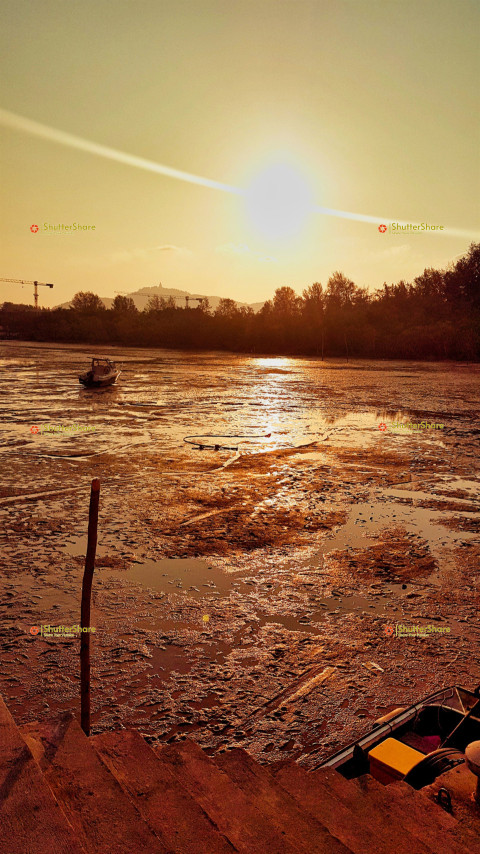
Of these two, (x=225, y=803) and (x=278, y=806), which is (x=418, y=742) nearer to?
(x=278, y=806)

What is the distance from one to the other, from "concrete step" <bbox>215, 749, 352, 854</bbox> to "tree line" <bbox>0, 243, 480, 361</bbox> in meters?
79.7

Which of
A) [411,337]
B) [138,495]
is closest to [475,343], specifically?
[411,337]

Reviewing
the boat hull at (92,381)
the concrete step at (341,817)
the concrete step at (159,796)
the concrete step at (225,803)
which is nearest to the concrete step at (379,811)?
the concrete step at (341,817)

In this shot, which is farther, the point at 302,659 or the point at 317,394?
the point at 317,394

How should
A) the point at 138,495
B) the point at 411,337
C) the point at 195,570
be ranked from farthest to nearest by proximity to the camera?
1. the point at 411,337
2. the point at 138,495
3. the point at 195,570

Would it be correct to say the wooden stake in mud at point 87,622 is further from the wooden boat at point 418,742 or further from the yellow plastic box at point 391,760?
the yellow plastic box at point 391,760

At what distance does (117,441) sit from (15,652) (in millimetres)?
13134

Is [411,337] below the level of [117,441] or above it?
above

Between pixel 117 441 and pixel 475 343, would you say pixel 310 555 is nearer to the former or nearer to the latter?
pixel 117 441

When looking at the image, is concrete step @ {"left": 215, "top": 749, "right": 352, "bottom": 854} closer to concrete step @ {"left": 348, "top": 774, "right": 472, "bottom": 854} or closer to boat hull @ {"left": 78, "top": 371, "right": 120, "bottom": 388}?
concrete step @ {"left": 348, "top": 774, "right": 472, "bottom": 854}

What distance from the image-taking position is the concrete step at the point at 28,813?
7.77 ft

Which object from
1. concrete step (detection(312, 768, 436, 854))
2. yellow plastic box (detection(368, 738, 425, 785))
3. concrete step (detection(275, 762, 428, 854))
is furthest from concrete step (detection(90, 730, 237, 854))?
yellow plastic box (detection(368, 738, 425, 785))

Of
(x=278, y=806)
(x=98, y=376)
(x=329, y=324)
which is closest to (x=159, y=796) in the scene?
(x=278, y=806)

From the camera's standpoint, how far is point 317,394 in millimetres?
37000
